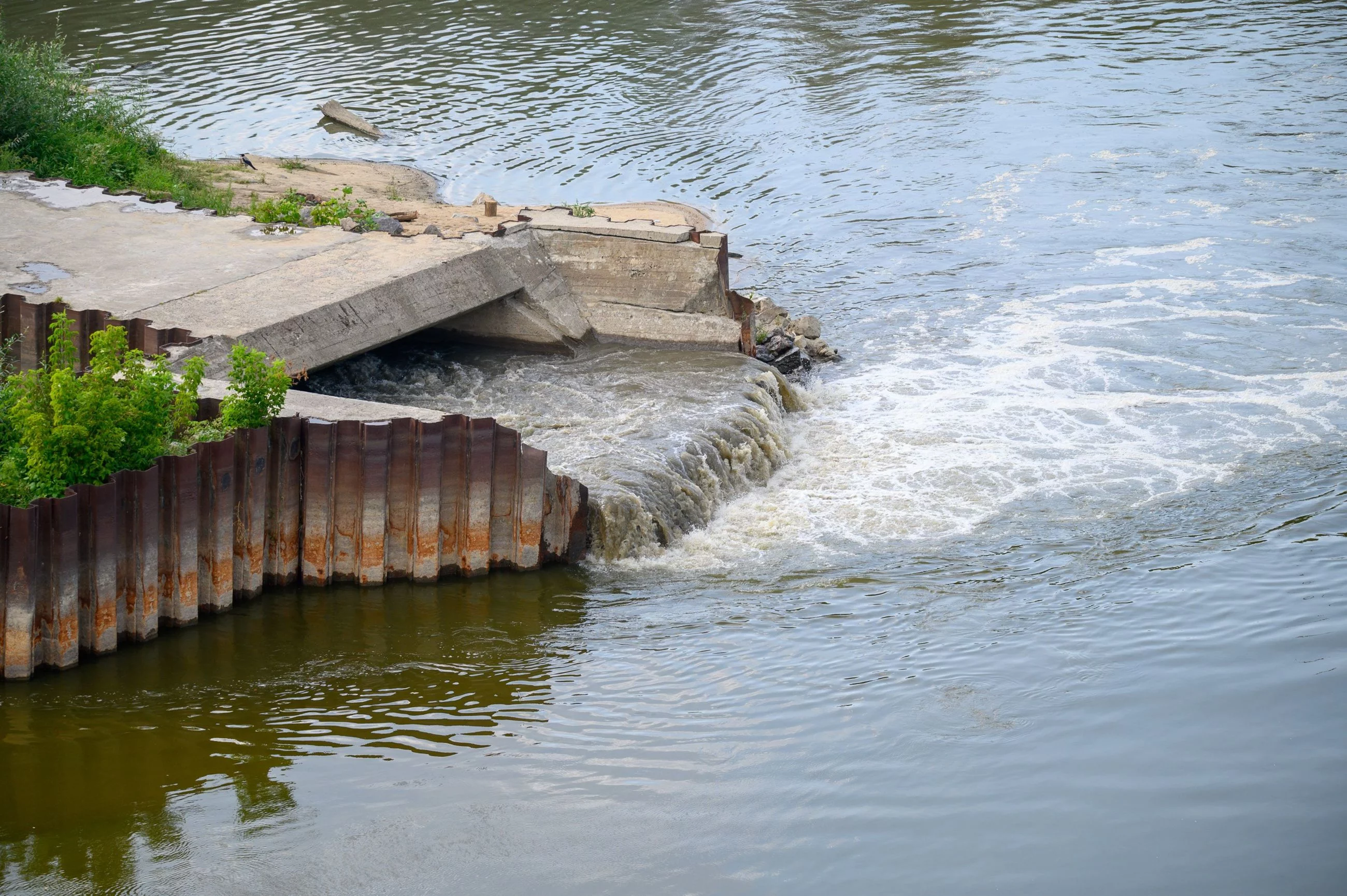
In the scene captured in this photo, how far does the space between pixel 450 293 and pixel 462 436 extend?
5.68m

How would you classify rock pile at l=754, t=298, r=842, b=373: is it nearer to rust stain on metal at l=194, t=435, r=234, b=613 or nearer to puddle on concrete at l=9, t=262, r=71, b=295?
rust stain on metal at l=194, t=435, r=234, b=613

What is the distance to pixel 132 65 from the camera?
131ft

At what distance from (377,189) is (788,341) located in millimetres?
12411

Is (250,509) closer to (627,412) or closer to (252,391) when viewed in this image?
(252,391)

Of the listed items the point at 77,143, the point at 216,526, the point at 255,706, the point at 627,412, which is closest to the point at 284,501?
the point at 216,526

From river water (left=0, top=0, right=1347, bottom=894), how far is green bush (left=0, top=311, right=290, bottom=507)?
1.77 metres

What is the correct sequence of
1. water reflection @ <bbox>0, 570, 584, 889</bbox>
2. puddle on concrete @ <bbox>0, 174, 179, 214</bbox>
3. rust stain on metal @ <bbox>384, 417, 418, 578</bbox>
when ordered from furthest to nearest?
puddle on concrete @ <bbox>0, 174, 179, 214</bbox> → rust stain on metal @ <bbox>384, 417, 418, 578</bbox> → water reflection @ <bbox>0, 570, 584, 889</bbox>

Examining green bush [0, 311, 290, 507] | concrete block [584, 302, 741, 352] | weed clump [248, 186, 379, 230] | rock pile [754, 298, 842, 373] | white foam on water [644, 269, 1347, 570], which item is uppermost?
weed clump [248, 186, 379, 230]

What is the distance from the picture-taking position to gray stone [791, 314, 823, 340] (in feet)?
73.0

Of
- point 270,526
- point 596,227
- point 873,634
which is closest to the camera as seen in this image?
point 873,634

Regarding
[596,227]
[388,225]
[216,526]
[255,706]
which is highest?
[596,227]

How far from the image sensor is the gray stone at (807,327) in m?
22.3

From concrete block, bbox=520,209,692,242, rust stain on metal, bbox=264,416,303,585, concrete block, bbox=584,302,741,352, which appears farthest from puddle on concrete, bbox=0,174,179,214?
rust stain on metal, bbox=264,416,303,585

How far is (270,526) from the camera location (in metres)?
13.6
